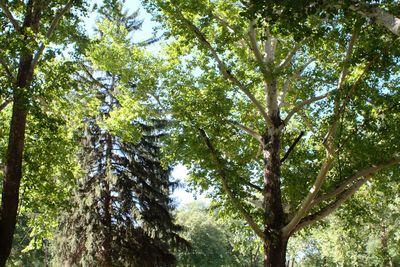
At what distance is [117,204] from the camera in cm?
1706

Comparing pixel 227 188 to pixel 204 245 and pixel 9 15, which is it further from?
pixel 204 245

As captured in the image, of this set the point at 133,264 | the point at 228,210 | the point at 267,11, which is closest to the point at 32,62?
the point at 267,11

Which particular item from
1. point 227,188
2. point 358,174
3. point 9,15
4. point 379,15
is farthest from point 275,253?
point 9,15

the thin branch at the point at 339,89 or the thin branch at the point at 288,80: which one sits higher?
the thin branch at the point at 288,80

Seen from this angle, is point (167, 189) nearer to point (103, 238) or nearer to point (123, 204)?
point (123, 204)

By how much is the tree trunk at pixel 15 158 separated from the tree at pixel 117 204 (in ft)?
21.9

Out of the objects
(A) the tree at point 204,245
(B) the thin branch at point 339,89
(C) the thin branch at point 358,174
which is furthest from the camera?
(A) the tree at point 204,245

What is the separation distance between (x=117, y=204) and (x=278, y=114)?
32.3 feet

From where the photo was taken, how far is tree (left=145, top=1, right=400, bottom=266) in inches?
301

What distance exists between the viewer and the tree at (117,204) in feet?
51.4

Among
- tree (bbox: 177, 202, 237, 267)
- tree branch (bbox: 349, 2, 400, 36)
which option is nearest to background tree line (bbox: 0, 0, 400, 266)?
tree branch (bbox: 349, 2, 400, 36)

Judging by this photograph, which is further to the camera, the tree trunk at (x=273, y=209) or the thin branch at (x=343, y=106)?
the tree trunk at (x=273, y=209)

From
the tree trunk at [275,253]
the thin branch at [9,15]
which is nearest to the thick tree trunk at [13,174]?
the thin branch at [9,15]

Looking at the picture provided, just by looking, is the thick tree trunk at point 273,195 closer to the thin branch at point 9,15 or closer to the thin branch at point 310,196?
the thin branch at point 310,196
